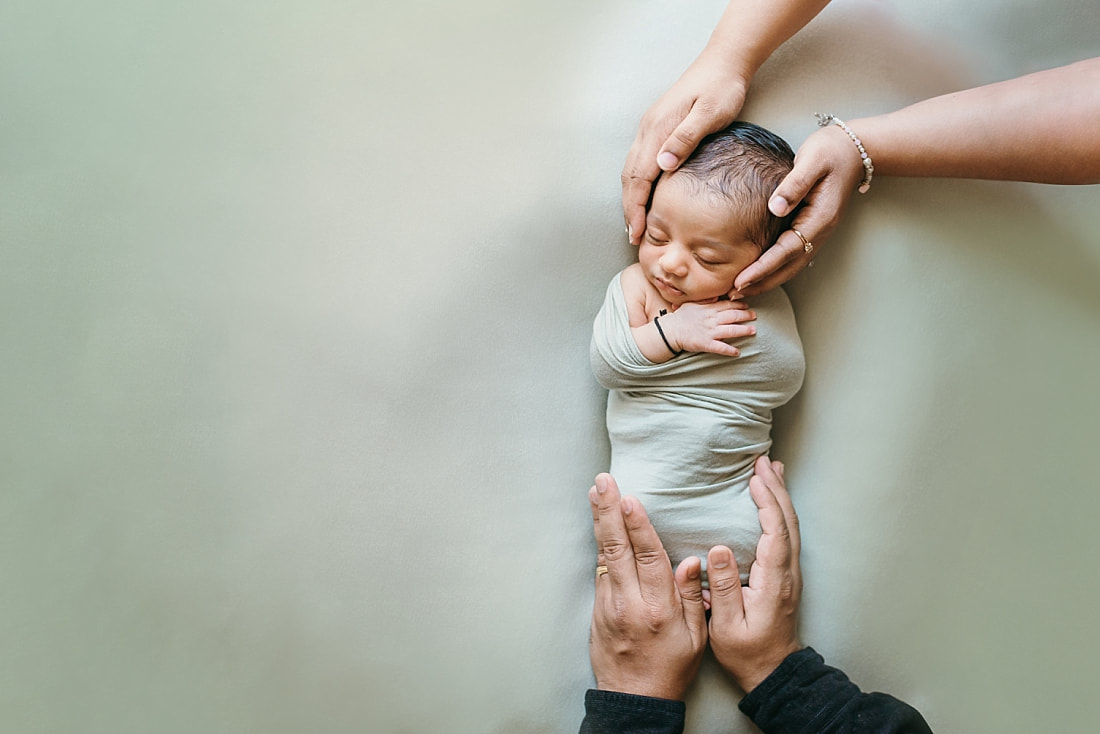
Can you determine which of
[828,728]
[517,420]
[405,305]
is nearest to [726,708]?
[828,728]

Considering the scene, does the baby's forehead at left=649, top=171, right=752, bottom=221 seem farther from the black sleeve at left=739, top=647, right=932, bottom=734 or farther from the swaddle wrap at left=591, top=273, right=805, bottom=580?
the black sleeve at left=739, top=647, right=932, bottom=734

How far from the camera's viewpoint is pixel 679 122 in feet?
3.37

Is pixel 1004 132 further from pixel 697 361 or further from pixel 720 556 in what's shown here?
pixel 720 556

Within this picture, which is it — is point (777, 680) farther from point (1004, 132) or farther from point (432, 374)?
point (1004, 132)

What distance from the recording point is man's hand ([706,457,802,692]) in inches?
39.8

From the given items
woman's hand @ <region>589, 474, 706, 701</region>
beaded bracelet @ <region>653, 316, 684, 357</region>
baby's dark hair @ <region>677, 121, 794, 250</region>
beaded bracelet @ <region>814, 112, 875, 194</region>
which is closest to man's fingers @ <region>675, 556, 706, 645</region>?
woman's hand @ <region>589, 474, 706, 701</region>

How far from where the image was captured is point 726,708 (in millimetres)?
1052

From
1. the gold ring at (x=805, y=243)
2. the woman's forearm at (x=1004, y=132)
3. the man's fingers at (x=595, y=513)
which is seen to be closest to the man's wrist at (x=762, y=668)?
the man's fingers at (x=595, y=513)

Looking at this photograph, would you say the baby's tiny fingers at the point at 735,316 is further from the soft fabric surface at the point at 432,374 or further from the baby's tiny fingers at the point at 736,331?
the soft fabric surface at the point at 432,374

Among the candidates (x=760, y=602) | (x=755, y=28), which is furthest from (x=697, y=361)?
(x=755, y=28)

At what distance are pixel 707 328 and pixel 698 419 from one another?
0.37 ft

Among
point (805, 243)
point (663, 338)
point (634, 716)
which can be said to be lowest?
point (634, 716)

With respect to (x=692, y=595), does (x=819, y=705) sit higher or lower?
lower

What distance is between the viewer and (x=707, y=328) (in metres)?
1.03
